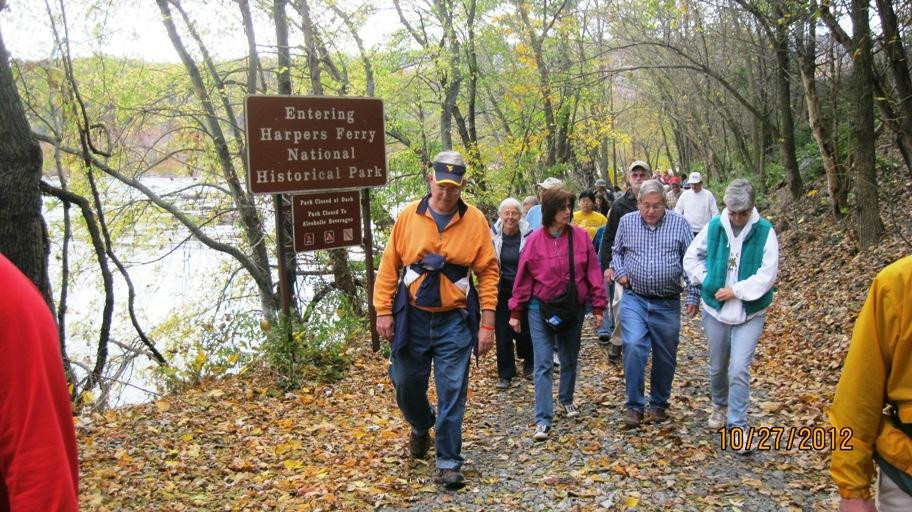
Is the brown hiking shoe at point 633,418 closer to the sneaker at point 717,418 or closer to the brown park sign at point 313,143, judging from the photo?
the sneaker at point 717,418

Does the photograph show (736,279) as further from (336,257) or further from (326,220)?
(336,257)

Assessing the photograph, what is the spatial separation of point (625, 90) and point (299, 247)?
37218 mm

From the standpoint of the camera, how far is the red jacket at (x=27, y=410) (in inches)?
66.1

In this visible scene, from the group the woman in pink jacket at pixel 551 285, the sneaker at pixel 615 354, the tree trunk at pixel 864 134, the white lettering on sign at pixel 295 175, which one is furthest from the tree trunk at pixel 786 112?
the white lettering on sign at pixel 295 175

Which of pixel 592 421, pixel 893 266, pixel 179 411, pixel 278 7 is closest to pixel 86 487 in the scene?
pixel 179 411

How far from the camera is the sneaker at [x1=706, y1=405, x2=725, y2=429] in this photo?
589 centimetres

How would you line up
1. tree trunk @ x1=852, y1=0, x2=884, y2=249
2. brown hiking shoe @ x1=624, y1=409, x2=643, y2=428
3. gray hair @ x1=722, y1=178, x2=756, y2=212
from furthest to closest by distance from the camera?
tree trunk @ x1=852, y1=0, x2=884, y2=249 → brown hiking shoe @ x1=624, y1=409, x2=643, y2=428 → gray hair @ x1=722, y1=178, x2=756, y2=212

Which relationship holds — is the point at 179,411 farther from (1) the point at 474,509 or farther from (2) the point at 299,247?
(1) the point at 474,509

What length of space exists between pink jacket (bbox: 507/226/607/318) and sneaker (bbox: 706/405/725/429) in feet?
4.20

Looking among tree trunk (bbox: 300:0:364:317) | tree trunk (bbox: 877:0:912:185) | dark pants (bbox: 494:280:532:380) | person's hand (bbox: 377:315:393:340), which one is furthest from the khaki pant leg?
tree trunk (bbox: 300:0:364:317)

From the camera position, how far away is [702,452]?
546cm

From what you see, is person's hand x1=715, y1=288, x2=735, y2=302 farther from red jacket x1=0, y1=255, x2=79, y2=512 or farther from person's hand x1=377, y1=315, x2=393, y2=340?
red jacket x1=0, y1=255, x2=79, y2=512
